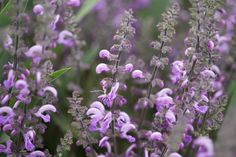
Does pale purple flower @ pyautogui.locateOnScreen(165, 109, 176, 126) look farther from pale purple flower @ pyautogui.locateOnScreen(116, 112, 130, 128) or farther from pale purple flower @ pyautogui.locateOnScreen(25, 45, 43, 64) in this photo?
pale purple flower @ pyautogui.locateOnScreen(25, 45, 43, 64)

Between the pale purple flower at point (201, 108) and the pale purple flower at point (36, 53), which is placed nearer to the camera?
the pale purple flower at point (36, 53)

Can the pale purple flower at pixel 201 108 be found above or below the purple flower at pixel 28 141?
above

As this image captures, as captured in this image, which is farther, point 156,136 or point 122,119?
Answer: point 122,119

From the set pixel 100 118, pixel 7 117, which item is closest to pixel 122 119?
pixel 100 118

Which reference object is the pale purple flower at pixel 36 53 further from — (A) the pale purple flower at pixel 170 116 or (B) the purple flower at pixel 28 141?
(A) the pale purple flower at pixel 170 116

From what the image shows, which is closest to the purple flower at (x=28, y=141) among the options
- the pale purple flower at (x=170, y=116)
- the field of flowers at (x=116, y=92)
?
the field of flowers at (x=116, y=92)

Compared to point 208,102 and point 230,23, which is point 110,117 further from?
point 230,23

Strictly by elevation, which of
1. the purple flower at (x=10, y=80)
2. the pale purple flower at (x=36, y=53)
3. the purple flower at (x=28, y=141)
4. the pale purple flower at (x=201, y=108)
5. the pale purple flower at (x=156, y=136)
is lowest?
the purple flower at (x=28, y=141)

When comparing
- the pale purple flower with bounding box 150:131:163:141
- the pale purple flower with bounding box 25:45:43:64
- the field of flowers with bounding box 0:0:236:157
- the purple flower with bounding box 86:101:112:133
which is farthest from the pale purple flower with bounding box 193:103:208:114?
the pale purple flower with bounding box 25:45:43:64

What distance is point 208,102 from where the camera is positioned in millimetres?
1517

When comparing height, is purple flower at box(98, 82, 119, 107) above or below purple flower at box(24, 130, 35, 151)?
above

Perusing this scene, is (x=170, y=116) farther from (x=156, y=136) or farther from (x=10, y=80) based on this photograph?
(x=10, y=80)

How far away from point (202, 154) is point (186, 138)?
0.42 m

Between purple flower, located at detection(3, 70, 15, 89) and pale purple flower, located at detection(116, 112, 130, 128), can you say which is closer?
purple flower, located at detection(3, 70, 15, 89)
